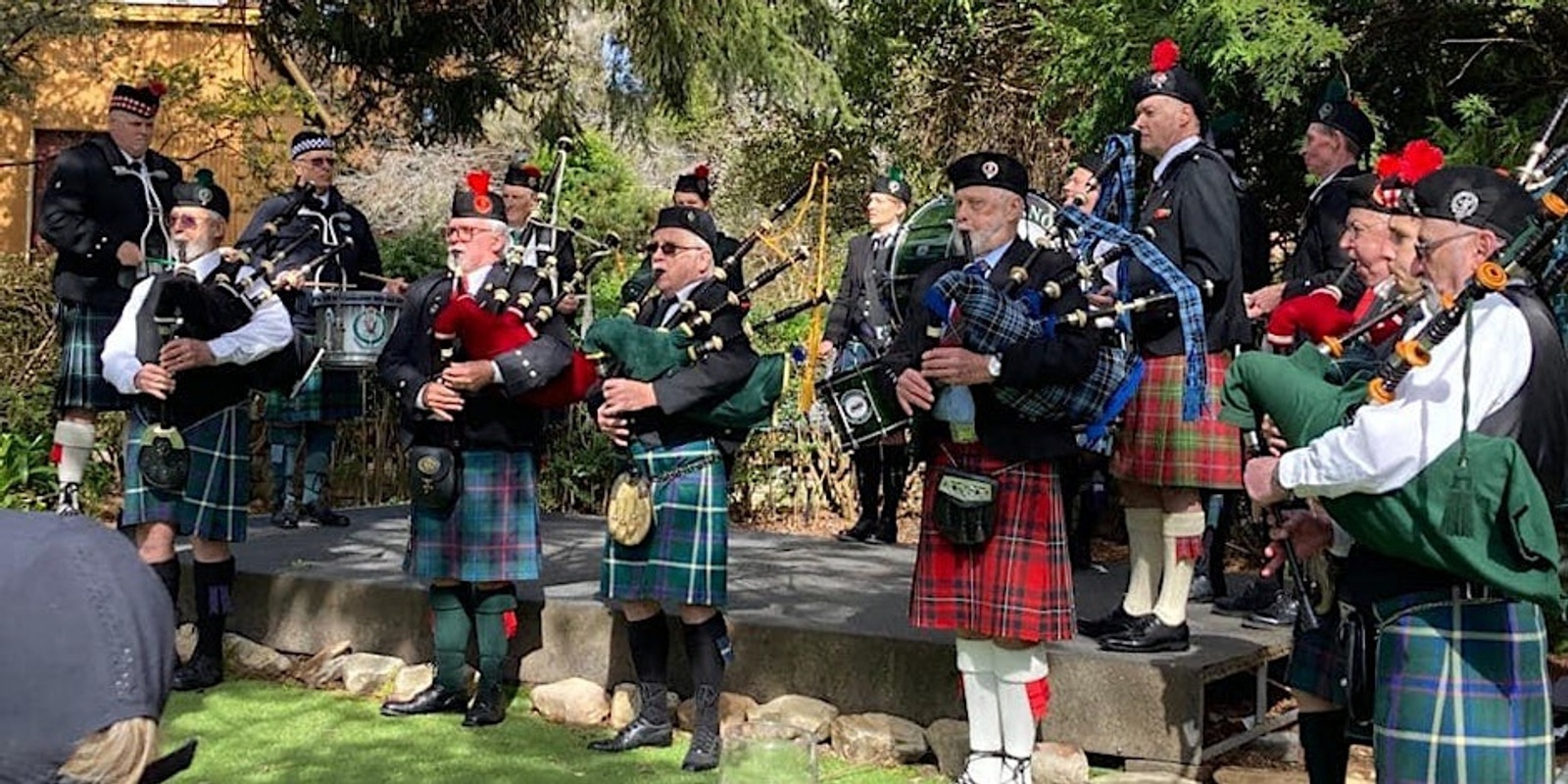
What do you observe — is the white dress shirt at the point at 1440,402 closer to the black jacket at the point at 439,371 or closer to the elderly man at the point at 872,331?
the black jacket at the point at 439,371

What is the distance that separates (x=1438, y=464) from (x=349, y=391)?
581 centimetres

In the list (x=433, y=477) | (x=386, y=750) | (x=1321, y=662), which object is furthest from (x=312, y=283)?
(x=1321, y=662)

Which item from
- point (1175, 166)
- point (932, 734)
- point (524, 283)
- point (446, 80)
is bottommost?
point (932, 734)

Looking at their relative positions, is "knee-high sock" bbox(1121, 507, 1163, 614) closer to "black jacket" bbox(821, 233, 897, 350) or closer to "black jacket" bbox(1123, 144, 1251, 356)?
"black jacket" bbox(1123, 144, 1251, 356)

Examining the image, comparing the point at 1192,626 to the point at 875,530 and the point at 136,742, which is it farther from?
the point at 136,742

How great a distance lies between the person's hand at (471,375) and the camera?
15.6 ft

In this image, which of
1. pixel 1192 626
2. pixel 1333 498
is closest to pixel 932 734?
pixel 1192 626

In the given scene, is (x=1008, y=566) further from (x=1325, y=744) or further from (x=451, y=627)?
(x=451, y=627)

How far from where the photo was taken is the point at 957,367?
4051 mm

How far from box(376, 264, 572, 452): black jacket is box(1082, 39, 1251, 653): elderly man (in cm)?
161

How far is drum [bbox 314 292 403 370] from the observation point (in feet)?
20.9

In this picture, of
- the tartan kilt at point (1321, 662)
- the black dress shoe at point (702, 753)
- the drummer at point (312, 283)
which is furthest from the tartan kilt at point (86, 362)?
the tartan kilt at point (1321, 662)

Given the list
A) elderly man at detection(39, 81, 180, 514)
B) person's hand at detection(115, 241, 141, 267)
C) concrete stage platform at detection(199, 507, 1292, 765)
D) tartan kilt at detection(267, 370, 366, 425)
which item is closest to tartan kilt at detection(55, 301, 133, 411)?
elderly man at detection(39, 81, 180, 514)

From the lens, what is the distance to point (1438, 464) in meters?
2.81
